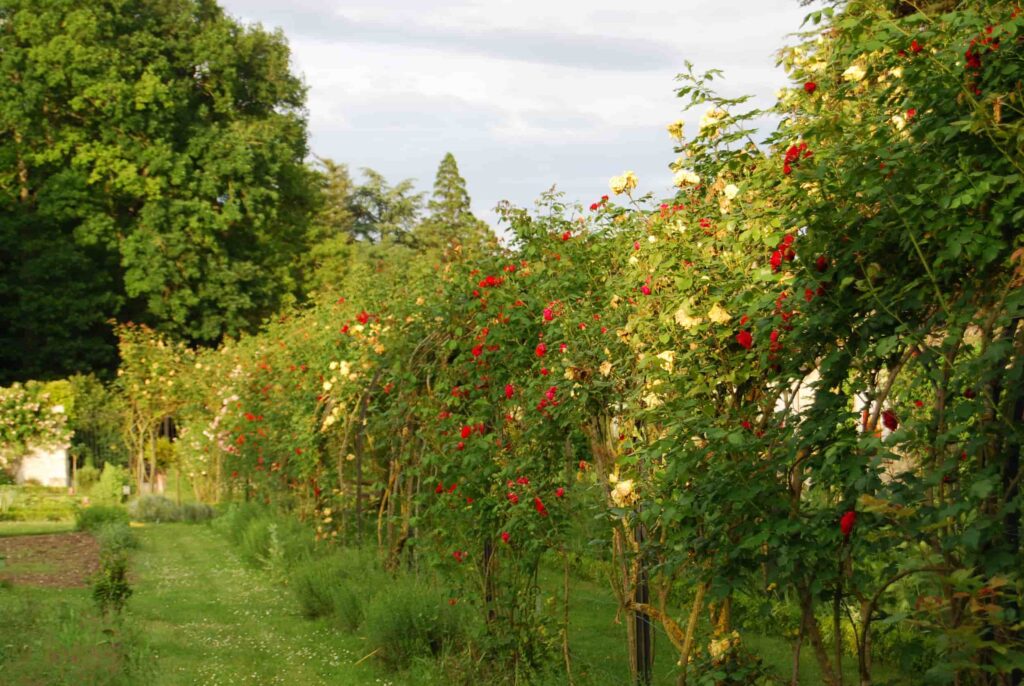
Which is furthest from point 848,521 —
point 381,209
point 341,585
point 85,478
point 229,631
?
point 381,209

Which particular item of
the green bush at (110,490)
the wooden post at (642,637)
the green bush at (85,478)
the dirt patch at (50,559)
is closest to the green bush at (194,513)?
the green bush at (110,490)

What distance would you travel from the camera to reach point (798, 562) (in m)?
2.86

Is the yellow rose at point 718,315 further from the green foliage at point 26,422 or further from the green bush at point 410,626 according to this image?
the green foliage at point 26,422

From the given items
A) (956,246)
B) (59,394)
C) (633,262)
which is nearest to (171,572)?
(633,262)

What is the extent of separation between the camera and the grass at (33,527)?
12.9 m

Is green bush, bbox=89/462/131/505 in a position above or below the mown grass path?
above

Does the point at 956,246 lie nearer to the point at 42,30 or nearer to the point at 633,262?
the point at 633,262

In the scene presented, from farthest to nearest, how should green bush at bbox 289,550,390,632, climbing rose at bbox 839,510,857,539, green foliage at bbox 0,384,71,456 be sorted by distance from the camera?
green foliage at bbox 0,384,71,456
green bush at bbox 289,550,390,632
climbing rose at bbox 839,510,857,539

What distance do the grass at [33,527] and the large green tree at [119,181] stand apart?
10.2 meters

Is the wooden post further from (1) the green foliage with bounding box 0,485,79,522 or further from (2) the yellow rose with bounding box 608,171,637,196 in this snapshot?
(1) the green foliage with bounding box 0,485,79,522

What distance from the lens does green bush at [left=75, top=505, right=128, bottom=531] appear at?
42.8 feet

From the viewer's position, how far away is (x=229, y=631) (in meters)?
7.41

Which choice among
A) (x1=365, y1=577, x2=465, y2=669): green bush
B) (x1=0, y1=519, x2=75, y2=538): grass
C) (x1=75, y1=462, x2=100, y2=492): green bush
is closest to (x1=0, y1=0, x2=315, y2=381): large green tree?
(x1=75, y1=462, x2=100, y2=492): green bush

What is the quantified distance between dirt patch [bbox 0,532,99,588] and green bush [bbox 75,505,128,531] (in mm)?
275
